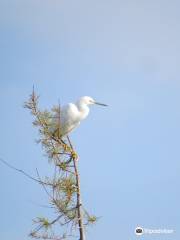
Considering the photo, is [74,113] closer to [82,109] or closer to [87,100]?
[82,109]

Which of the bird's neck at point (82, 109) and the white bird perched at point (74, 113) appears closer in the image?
the white bird perched at point (74, 113)

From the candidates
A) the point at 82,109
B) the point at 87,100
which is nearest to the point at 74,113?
the point at 82,109

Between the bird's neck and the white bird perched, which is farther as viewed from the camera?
the bird's neck

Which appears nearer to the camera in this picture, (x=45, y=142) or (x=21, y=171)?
(x=21, y=171)

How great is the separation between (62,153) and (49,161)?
0.25 meters

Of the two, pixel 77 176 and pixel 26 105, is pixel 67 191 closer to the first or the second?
pixel 77 176

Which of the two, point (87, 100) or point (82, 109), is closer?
point (82, 109)

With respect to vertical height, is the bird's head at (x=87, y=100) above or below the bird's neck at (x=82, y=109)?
above

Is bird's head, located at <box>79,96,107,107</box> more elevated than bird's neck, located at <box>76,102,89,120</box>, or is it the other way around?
bird's head, located at <box>79,96,107,107</box>

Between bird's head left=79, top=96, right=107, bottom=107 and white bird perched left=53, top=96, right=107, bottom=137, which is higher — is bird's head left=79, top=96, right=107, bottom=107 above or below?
above

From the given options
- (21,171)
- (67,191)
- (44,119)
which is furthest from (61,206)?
(44,119)

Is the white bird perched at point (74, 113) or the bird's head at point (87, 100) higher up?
the bird's head at point (87, 100)

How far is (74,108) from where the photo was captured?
12.5 m

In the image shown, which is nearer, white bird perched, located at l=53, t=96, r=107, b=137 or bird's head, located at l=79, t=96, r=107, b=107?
white bird perched, located at l=53, t=96, r=107, b=137
